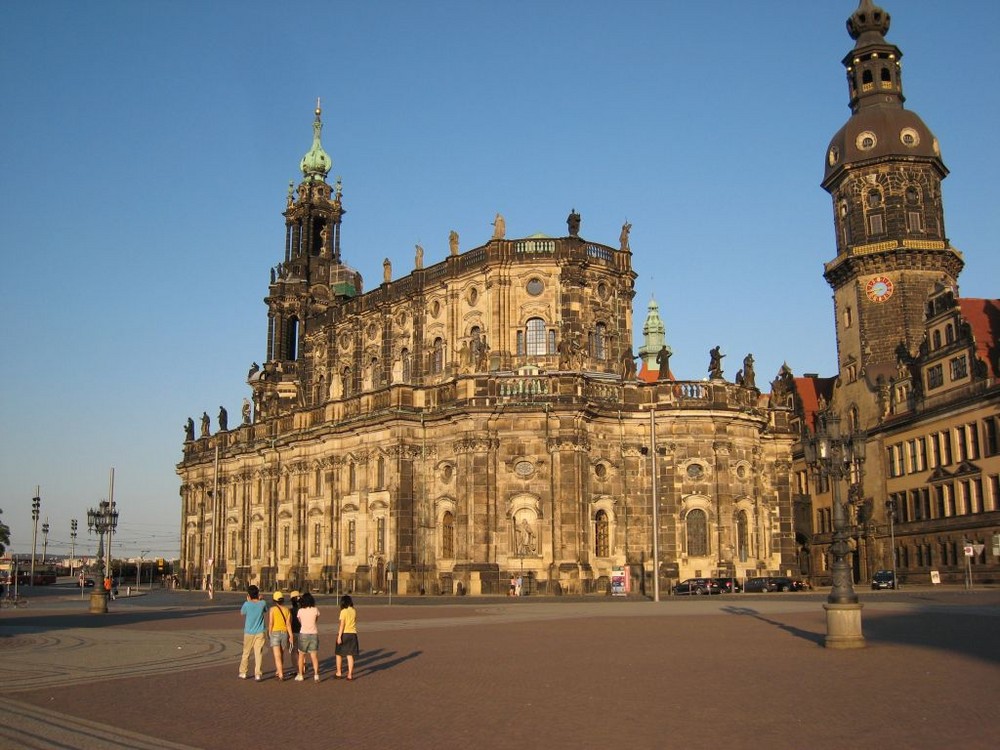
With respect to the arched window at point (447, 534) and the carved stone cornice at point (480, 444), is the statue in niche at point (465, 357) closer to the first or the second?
the carved stone cornice at point (480, 444)

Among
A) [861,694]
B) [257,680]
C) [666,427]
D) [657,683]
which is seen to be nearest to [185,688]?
[257,680]

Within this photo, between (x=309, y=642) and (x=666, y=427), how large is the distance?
136 feet

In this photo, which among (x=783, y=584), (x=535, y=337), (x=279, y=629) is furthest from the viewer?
(x=535, y=337)

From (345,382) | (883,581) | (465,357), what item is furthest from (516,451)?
(883,581)

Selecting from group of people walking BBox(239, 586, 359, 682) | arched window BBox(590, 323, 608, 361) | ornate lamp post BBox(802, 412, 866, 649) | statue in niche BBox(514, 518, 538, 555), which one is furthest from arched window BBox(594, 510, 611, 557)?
group of people walking BBox(239, 586, 359, 682)

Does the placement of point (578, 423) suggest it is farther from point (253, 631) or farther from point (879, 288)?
point (253, 631)

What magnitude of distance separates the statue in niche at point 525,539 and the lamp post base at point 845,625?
33632mm

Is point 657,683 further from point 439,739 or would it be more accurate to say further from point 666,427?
point 666,427

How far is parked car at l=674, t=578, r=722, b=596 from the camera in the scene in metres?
52.1

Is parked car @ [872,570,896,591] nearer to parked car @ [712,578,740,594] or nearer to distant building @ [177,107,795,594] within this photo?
distant building @ [177,107,795,594]

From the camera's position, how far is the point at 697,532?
183 feet

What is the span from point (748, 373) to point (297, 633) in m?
47.5

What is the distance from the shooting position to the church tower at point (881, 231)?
76875mm

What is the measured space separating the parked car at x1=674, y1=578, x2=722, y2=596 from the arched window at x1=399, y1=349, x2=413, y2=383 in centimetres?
2218
